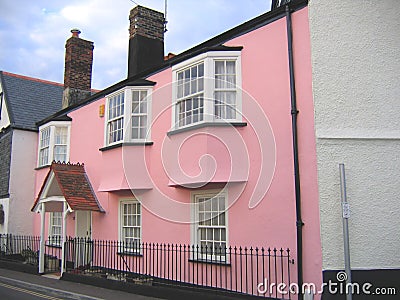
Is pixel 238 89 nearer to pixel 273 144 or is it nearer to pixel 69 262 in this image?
pixel 273 144

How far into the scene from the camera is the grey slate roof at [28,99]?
20.3m

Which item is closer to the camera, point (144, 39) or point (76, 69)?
point (144, 39)

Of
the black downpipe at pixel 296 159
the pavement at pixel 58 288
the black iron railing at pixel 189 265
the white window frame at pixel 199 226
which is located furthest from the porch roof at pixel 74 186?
the black downpipe at pixel 296 159

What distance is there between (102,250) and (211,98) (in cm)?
696

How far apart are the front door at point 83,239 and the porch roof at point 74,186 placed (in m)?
1.08

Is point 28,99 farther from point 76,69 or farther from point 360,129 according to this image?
point 360,129

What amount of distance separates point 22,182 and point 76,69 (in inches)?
229

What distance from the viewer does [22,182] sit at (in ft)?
64.1

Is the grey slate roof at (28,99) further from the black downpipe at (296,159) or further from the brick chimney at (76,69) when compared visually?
the black downpipe at (296,159)

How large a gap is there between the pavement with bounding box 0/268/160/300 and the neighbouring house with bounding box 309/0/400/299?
16.5 ft

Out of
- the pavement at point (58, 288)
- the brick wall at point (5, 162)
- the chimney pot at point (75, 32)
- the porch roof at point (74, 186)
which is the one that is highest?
the chimney pot at point (75, 32)

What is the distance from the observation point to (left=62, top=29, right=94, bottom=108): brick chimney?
19469 millimetres

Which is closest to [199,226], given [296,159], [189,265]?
[189,265]

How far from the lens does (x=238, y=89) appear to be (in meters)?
10.4
